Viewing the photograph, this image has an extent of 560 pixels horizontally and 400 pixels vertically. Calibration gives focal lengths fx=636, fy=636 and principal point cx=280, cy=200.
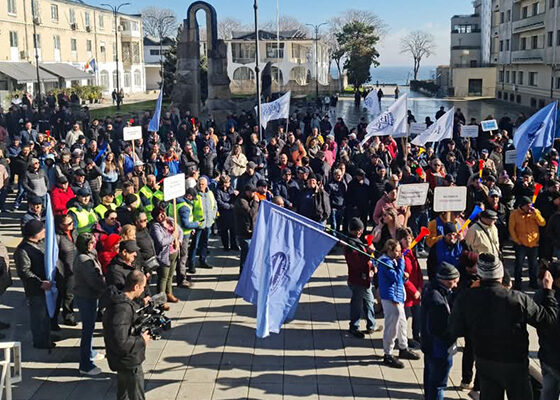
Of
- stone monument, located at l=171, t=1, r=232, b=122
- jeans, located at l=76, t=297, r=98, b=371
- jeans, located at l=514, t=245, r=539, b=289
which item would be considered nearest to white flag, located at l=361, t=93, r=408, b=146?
jeans, located at l=514, t=245, r=539, b=289

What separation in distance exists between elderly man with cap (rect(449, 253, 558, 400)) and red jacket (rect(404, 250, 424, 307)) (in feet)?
8.10

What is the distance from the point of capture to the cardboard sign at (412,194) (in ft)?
34.8

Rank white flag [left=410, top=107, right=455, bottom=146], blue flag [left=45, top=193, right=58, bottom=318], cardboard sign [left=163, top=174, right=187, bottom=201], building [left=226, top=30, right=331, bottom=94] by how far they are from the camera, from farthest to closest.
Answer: building [left=226, top=30, right=331, bottom=94] → white flag [left=410, top=107, right=455, bottom=146] → cardboard sign [left=163, top=174, right=187, bottom=201] → blue flag [left=45, top=193, right=58, bottom=318]

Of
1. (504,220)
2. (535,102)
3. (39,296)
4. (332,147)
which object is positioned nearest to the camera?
(39,296)

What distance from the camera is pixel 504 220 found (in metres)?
12.3

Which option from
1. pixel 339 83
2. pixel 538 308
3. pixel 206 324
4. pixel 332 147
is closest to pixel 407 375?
pixel 538 308

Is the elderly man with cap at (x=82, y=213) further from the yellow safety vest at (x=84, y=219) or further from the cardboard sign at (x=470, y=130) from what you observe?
the cardboard sign at (x=470, y=130)

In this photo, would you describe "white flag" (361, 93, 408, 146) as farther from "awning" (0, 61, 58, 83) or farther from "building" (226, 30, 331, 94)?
"building" (226, 30, 331, 94)

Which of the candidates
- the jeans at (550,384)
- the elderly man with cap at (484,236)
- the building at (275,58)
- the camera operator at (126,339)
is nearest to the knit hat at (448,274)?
the jeans at (550,384)

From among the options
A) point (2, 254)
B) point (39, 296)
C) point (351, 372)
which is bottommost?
point (351, 372)

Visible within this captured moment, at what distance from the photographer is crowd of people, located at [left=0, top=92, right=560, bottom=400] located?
5.86m

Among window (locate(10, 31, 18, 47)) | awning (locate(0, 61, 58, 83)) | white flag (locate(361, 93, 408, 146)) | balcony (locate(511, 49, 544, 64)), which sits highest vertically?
window (locate(10, 31, 18, 47))

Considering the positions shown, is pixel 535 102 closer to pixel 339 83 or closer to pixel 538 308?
pixel 339 83

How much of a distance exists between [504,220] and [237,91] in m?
72.9
